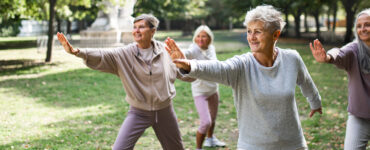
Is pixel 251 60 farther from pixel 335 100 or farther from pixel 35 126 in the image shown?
pixel 335 100

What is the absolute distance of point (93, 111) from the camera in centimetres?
888

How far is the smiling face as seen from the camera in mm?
2789

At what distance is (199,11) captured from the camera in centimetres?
2338

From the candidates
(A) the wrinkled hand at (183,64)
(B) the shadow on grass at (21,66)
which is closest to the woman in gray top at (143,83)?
(A) the wrinkled hand at (183,64)

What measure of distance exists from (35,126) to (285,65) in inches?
243

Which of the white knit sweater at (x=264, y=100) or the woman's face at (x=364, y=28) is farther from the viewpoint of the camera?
the woman's face at (x=364, y=28)

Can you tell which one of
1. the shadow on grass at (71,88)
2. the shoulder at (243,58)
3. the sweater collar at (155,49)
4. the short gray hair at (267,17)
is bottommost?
the shadow on grass at (71,88)

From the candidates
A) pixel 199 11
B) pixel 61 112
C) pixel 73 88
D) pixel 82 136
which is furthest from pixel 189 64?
pixel 199 11

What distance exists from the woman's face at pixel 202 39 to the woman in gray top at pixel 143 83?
153cm

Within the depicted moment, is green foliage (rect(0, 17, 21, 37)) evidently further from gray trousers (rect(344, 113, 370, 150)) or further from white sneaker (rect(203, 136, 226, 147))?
gray trousers (rect(344, 113, 370, 150))

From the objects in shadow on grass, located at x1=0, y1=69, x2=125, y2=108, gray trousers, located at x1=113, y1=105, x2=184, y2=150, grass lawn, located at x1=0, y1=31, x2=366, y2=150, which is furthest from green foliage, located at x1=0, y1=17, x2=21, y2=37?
gray trousers, located at x1=113, y1=105, x2=184, y2=150

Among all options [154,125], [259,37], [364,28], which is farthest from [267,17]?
[154,125]

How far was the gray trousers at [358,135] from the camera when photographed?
3.65 meters

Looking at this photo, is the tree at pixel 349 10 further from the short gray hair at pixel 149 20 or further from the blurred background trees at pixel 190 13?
the short gray hair at pixel 149 20
